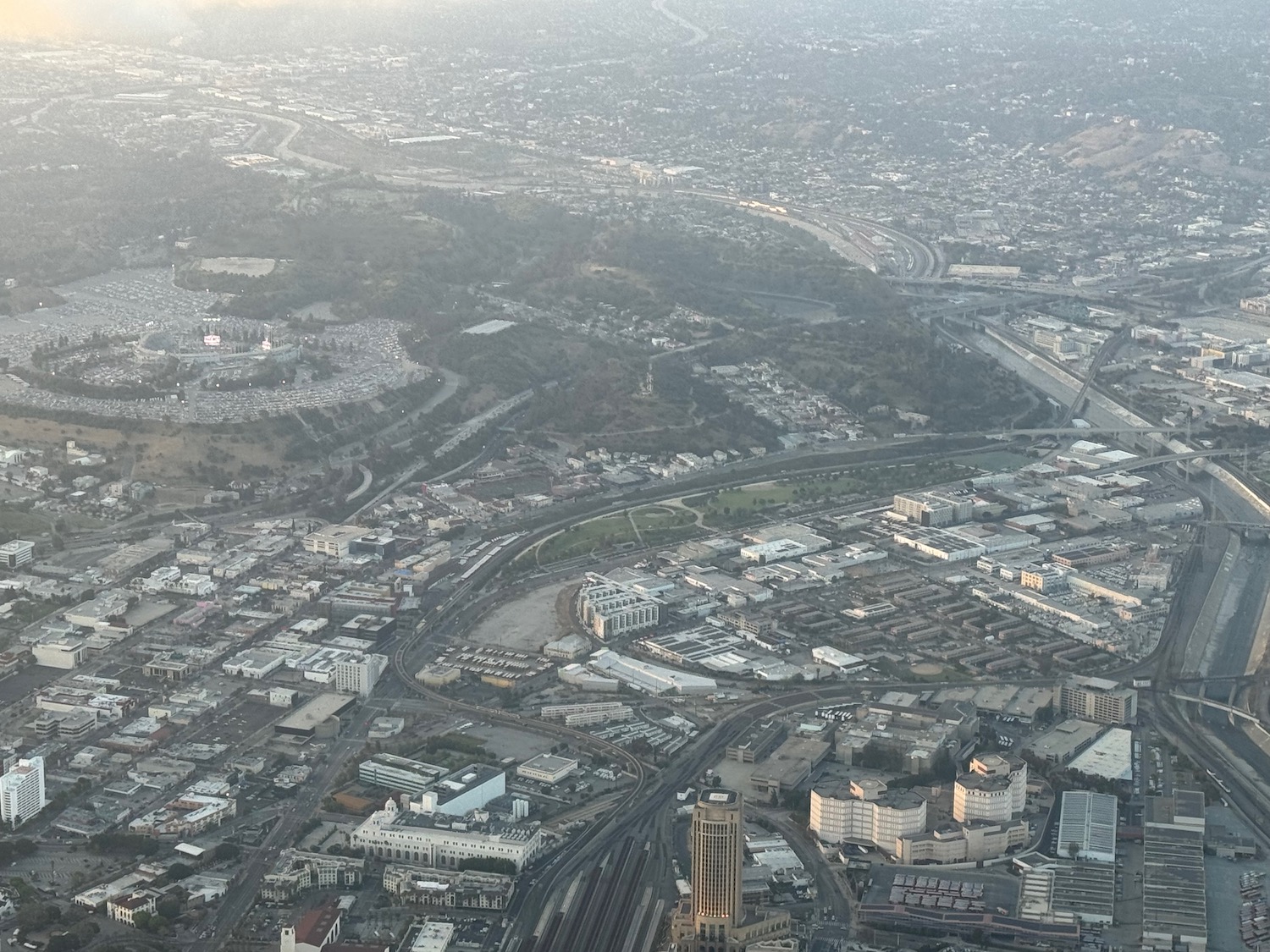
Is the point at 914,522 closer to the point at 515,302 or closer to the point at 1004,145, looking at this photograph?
the point at 515,302

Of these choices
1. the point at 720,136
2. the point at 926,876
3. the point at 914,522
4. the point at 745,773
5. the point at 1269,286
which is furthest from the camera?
the point at 720,136

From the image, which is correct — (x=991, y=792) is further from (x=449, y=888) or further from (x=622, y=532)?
(x=622, y=532)

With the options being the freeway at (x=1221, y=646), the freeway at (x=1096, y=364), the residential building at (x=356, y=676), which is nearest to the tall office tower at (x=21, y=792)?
the residential building at (x=356, y=676)

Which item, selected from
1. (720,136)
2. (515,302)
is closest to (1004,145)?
(720,136)

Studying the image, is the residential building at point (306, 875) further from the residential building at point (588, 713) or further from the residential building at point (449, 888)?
the residential building at point (588, 713)

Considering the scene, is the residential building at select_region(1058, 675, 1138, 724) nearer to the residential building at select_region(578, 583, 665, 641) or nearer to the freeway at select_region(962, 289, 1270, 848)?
the freeway at select_region(962, 289, 1270, 848)

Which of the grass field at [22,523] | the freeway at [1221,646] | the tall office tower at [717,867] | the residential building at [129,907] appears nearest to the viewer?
the tall office tower at [717,867]

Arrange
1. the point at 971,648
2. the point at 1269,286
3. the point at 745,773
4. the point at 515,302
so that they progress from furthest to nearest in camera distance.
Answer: the point at 1269,286, the point at 515,302, the point at 971,648, the point at 745,773

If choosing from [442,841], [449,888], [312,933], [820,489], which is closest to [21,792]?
[442,841]
